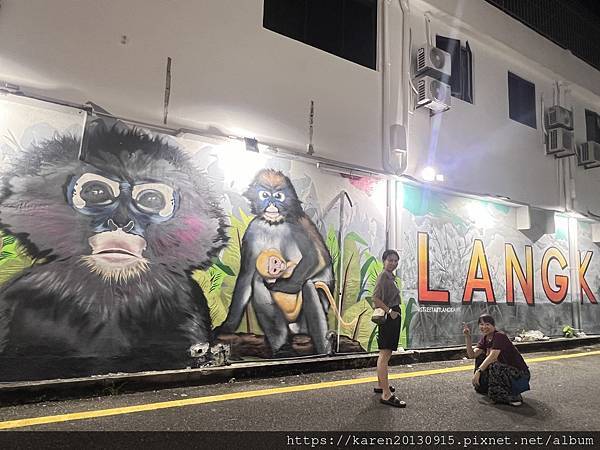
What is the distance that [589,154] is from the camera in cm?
1160

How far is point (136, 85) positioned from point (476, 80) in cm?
760

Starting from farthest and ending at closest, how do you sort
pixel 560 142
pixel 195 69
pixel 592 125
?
pixel 592 125 < pixel 560 142 < pixel 195 69

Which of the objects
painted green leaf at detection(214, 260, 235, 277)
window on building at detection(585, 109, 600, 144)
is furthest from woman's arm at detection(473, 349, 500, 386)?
window on building at detection(585, 109, 600, 144)

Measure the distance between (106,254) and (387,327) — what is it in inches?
138

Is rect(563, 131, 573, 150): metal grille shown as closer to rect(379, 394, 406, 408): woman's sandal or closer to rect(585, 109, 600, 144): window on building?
rect(585, 109, 600, 144): window on building

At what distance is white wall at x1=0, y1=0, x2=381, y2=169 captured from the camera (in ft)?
16.6

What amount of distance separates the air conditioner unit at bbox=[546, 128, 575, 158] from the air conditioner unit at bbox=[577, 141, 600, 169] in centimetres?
119

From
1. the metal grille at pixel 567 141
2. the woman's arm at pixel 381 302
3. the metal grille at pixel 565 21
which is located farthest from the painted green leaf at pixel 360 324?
the metal grille at pixel 565 21

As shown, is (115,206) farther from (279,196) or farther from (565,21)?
(565,21)

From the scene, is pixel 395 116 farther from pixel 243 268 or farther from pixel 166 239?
pixel 166 239

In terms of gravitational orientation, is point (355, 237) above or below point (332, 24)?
below

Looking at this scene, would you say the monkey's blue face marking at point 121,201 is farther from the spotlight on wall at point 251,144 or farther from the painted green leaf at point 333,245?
the painted green leaf at point 333,245

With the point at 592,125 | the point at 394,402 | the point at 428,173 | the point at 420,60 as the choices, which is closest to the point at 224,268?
the point at 394,402

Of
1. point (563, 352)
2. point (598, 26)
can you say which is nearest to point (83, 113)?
point (563, 352)
